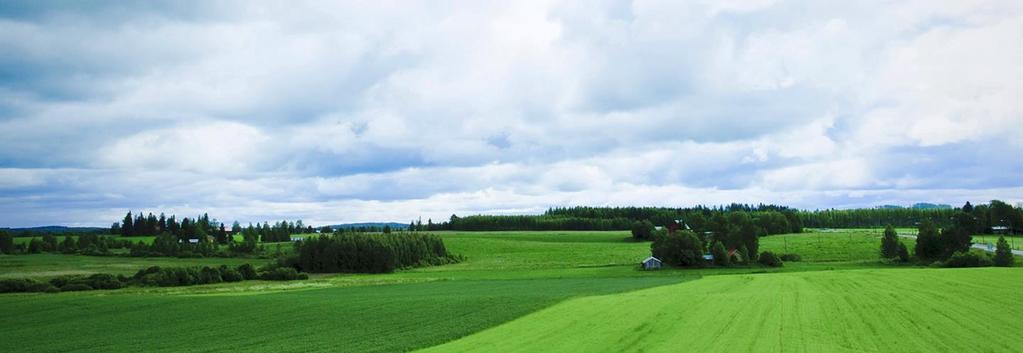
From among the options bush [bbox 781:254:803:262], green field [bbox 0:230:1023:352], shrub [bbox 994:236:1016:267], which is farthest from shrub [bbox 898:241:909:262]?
green field [bbox 0:230:1023:352]

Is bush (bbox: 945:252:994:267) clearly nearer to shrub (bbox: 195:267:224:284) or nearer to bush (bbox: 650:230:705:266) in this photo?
bush (bbox: 650:230:705:266)

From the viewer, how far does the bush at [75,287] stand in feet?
271

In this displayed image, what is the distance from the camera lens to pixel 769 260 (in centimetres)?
10838

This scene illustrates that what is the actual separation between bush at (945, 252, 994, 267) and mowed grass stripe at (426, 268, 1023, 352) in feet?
132

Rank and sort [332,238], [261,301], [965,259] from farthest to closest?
[332,238], [965,259], [261,301]

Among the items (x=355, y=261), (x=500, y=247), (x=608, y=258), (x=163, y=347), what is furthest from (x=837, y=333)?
(x=500, y=247)

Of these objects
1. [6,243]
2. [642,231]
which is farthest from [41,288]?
[642,231]

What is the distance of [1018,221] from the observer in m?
169

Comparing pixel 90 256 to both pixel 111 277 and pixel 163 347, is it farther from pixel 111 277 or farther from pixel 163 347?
pixel 163 347

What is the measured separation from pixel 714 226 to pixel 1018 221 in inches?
3820

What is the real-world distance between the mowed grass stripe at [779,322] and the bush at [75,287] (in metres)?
64.0

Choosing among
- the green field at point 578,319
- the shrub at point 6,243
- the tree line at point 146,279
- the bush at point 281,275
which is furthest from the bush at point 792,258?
the shrub at point 6,243

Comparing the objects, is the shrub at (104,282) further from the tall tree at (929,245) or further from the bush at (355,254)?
the tall tree at (929,245)

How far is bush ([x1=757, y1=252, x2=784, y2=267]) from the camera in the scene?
107 metres
